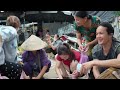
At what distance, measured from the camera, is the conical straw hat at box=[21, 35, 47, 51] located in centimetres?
228

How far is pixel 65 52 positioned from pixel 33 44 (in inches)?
10.0

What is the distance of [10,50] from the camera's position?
87.5 inches

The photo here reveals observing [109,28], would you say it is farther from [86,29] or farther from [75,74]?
[75,74]

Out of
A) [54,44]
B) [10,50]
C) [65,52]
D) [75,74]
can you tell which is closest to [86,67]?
[75,74]

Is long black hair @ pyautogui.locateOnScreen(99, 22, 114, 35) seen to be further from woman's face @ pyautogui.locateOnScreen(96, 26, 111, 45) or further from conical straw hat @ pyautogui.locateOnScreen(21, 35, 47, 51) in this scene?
conical straw hat @ pyautogui.locateOnScreen(21, 35, 47, 51)

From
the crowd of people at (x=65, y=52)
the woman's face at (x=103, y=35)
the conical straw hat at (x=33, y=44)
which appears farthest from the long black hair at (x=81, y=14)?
the conical straw hat at (x=33, y=44)

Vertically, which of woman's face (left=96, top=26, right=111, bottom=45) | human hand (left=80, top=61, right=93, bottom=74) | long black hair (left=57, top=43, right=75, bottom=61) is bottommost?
human hand (left=80, top=61, right=93, bottom=74)

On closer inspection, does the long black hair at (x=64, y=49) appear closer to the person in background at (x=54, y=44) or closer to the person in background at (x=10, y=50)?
the person in background at (x=54, y=44)

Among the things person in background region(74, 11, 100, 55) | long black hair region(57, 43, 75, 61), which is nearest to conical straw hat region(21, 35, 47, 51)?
long black hair region(57, 43, 75, 61)

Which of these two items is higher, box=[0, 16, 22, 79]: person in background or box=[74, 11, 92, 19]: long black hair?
box=[74, 11, 92, 19]: long black hair

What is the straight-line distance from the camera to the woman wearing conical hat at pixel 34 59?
2.30 meters

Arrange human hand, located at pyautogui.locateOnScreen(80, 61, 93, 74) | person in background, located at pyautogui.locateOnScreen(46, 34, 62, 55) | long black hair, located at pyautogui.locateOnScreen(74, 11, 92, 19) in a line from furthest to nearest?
person in background, located at pyautogui.locateOnScreen(46, 34, 62, 55) → long black hair, located at pyautogui.locateOnScreen(74, 11, 92, 19) → human hand, located at pyautogui.locateOnScreen(80, 61, 93, 74)
